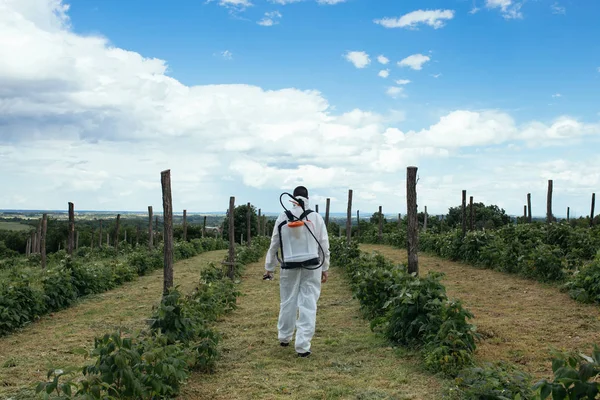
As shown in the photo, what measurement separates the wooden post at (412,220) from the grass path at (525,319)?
4.11 feet

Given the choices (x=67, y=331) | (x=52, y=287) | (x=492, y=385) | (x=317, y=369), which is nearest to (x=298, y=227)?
(x=317, y=369)

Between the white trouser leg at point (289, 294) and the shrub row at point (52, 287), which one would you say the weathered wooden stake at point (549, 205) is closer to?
the white trouser leg at point (289, 294)

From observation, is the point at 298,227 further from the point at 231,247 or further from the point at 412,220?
the point at 231,247

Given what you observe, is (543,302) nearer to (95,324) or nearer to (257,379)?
(257,379)

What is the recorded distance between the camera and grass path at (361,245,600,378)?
19.5 feet

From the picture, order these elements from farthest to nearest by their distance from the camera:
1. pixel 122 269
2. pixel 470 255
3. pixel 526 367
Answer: pixel 470 255 → pixel 122 269 → pixel 526 367

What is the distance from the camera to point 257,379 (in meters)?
5.30

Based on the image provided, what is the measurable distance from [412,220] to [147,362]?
4866mm

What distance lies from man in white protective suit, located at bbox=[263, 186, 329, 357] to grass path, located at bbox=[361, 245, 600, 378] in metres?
2.00

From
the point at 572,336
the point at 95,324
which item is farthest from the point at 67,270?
the point at 572,336

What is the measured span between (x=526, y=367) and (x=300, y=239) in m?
2.79

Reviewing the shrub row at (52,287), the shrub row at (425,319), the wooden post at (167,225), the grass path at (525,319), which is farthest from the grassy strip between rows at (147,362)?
the shrub row at (52,287)

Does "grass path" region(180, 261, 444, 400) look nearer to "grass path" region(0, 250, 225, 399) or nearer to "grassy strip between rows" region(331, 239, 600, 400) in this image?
"grassy strip between rows" region(331, 239, 600, 400)

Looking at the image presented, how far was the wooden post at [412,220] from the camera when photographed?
798 centimetres
